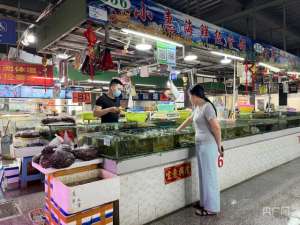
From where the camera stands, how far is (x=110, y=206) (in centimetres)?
250

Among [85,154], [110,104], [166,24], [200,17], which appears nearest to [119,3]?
[166,24]

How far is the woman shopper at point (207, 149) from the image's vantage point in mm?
3113

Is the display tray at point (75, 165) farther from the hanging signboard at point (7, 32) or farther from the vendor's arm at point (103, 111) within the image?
the hanging signboard at point (7, 32)

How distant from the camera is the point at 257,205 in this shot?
3.46 m

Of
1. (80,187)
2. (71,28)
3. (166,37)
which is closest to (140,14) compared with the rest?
(166,37)

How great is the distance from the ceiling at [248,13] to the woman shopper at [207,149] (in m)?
3.77

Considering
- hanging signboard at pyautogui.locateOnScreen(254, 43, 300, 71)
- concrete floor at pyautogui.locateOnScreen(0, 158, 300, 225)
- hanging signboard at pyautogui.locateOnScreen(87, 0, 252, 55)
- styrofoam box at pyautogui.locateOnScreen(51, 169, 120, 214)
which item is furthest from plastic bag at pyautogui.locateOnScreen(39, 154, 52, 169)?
hanging signboard at pyautogui.locateOnScreen(254, 43, 300, 71)

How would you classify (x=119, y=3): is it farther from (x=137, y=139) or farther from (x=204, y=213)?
(x=204, y=213)

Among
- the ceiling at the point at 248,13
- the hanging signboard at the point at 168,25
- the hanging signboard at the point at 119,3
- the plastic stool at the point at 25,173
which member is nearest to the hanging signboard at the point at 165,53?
the hanging signboard at the point at 168,25

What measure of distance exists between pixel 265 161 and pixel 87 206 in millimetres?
4322

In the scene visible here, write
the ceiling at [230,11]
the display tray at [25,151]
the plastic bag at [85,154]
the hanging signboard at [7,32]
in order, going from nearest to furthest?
the plastic bag at [85,154]
the display tray at [25,151]
the hanging signboard at [7,32]
the ceiling at [230,11]

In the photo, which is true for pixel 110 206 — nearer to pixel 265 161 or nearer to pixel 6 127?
pixel 265 161

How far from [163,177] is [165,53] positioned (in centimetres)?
276

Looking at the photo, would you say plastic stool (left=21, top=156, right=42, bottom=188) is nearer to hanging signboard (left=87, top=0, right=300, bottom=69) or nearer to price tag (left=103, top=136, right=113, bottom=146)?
price tag (left=103, top=136, right=113, bottom=146)
